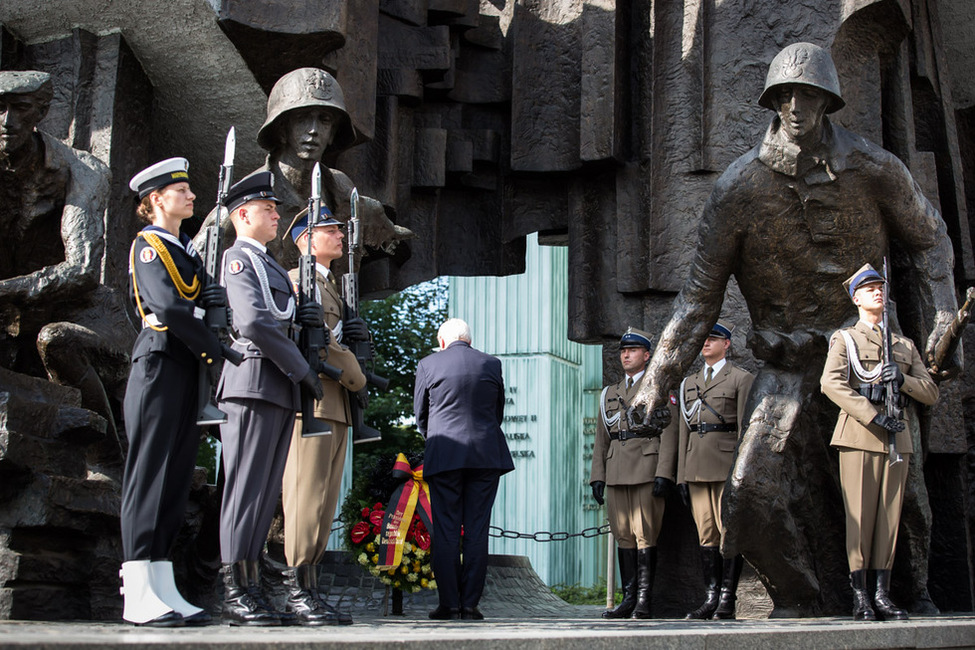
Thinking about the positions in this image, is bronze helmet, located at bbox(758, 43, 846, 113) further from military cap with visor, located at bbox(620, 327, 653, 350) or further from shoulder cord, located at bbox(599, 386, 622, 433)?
shoulder cord, located at bbox(599, 386, 622, 433)

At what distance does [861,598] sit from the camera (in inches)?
235

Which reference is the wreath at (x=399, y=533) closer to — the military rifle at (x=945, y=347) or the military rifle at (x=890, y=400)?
the military rifle at (x=890, y=400)

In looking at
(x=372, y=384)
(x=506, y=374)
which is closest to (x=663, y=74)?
(x=372, y=384)

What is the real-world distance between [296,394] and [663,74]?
5.35 metres

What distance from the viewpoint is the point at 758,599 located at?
7348mm

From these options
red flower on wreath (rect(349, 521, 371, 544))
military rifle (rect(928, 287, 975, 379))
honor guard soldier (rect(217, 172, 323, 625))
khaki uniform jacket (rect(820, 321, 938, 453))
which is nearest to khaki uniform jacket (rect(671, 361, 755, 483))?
khaki uniform jacket (rect(820, 321, 938, 453))

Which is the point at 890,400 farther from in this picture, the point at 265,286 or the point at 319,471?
the point at 265,286

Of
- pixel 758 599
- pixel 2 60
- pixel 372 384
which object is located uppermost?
pixel 2 60

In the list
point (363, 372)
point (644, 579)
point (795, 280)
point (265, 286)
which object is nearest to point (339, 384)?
point (363, 372)

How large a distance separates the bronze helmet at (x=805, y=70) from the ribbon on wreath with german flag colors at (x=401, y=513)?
3342mm

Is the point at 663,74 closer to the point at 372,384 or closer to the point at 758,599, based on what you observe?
the point at 758,599

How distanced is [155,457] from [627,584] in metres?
4.17

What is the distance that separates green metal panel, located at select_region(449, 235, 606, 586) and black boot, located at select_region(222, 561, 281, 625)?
18.7 m

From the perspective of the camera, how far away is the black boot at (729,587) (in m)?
7.07
